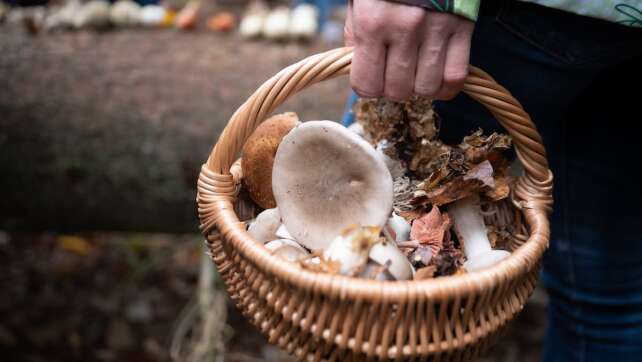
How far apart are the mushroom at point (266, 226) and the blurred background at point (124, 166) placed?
72 cm

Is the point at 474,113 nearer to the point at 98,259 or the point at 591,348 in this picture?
the point at 591,348

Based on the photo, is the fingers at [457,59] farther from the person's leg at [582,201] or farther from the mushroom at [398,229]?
the mushroom at [398,229]

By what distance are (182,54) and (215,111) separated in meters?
0.36

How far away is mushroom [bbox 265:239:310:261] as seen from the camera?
0.83 metres

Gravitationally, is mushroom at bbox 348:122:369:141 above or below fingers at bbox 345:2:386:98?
below

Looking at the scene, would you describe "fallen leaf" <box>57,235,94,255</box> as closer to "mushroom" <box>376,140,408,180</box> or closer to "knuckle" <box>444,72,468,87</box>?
"mushroom" <box>376,140,408,180</box>

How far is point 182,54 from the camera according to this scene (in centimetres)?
189

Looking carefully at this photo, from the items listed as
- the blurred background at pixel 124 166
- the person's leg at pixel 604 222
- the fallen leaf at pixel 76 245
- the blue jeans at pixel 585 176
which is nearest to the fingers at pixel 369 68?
the blue jeans at pixel 585 176

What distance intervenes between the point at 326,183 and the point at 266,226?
122 mm

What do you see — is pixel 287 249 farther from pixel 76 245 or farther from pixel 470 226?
pixel 76 245

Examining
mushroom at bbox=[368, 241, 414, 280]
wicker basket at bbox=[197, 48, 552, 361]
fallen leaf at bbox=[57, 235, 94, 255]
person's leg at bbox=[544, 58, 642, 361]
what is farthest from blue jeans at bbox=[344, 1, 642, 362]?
fallen leaf at bbox=[57, 235, 94, 255]

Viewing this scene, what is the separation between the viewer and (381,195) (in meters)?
0.82

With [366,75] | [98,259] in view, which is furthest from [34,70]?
[366,75]

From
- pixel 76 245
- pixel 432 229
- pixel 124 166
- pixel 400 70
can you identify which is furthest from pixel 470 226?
pixel 76 245
